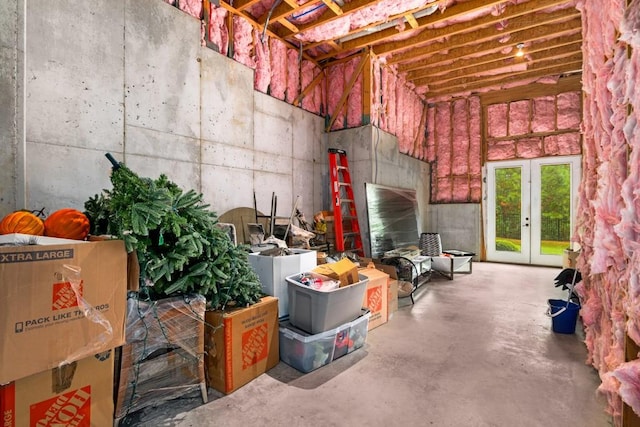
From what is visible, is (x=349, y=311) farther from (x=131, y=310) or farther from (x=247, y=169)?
(x=247, y=169)

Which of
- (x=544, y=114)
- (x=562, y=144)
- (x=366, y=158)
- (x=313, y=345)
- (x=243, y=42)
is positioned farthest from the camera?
(x=544, y=114)

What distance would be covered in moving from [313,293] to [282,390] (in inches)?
25.2

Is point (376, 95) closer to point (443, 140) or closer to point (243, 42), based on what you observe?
point (243, 42)

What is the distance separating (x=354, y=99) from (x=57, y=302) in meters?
4.91

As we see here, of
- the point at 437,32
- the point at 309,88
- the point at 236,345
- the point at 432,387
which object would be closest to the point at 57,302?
the point at 236,345

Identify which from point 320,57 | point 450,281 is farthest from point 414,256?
point 320,57

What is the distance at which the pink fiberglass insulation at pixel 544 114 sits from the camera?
20.8 ft

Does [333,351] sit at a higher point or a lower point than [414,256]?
lower

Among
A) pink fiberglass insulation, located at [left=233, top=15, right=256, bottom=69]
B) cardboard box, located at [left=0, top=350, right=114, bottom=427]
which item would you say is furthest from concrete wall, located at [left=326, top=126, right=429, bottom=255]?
cardboard box, located at [left=0, top=350, right=114, bottom=427]

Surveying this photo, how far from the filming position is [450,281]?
514 centimetres

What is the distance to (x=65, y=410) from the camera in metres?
1.39

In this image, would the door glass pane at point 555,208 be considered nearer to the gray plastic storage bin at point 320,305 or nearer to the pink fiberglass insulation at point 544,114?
the pink fiberglass insulation at point 544,114

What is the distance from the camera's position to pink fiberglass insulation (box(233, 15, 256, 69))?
393cm

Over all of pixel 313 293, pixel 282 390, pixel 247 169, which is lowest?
pixel 282 390
